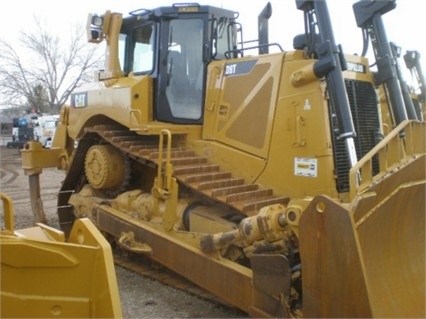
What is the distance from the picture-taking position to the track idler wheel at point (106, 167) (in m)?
5.15

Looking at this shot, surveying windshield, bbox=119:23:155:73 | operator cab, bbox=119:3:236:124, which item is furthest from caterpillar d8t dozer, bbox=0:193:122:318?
windshield, bbox=119:23:155:73

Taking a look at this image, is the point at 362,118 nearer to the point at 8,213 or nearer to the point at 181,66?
the point at 181,66

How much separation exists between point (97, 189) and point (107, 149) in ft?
1.73

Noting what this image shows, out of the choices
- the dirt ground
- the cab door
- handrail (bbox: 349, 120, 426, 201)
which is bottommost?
the dirt ground

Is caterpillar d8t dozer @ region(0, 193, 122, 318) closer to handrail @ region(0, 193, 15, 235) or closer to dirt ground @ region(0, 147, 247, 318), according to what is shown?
handrail @ region(0, 193, 15, 235)

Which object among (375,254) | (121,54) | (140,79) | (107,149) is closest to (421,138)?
(375,254)

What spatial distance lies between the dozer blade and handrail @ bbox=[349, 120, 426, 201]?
15 cm

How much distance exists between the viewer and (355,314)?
2678mm

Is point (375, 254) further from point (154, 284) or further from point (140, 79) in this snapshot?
point (140, 79)

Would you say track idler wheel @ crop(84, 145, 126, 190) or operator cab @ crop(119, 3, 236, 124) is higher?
operator cab @ crop(119, 3, 236, 124)

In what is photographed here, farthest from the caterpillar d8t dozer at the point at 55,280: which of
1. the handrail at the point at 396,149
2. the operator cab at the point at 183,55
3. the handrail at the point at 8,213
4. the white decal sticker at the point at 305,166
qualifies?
the operator cab at the point at 183,55

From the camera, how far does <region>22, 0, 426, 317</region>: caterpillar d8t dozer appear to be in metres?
2.91

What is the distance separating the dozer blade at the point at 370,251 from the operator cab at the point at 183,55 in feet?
7.73

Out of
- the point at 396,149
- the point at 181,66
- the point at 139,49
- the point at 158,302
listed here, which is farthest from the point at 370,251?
the point at 139,49
